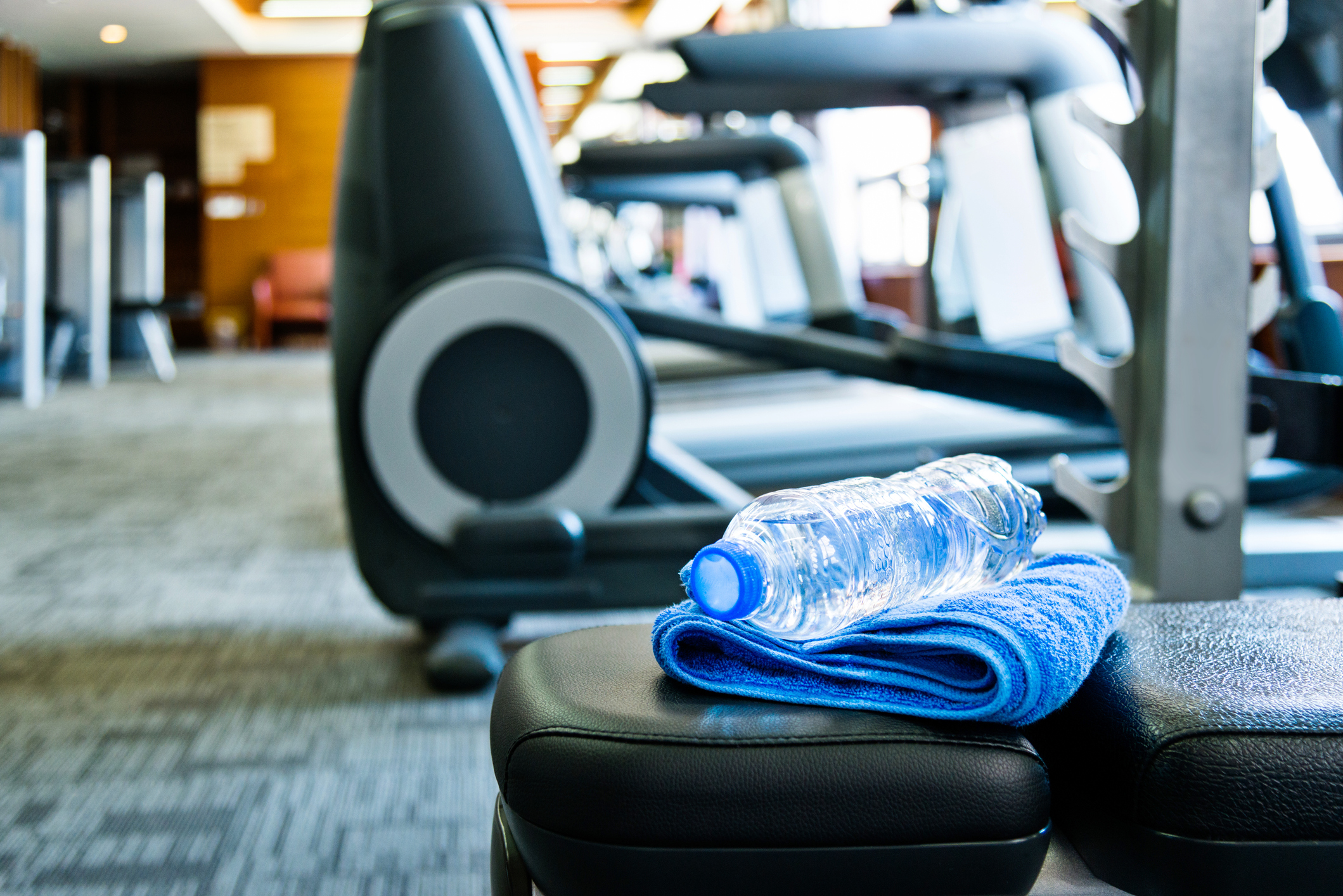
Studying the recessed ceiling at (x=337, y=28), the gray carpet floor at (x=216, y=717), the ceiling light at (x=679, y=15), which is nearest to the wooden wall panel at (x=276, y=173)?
the recessed ceiling at (x=337, y=28)

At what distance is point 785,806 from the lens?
479mm

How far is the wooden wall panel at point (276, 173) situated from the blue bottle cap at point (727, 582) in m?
9.88

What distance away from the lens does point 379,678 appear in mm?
1521

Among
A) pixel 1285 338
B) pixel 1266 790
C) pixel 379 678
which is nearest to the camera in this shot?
pixel 1266 790

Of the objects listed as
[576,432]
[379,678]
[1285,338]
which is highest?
[1285,338]

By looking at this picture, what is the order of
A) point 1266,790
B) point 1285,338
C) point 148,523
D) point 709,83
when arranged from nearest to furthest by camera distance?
1. point 1266,790
2. point 1285,338
3. point 709,83
4. point 148,523

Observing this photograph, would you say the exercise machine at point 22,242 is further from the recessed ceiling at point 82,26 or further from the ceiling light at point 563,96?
the ceiling light at point 563,96

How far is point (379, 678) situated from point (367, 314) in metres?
0.49

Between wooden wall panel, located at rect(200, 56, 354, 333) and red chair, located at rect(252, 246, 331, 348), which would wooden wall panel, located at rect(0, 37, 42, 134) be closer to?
red chair, located at rect(252, 246, 331, 348)

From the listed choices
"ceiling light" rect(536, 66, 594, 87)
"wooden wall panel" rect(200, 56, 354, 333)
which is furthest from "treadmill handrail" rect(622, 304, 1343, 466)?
"ceiling light" rect(536, 66, 594, 87)

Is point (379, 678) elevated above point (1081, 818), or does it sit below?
below

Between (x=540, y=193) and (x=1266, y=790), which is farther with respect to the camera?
(x=540, y=193)

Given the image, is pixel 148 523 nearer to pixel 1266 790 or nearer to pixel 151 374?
pixel 1266 790

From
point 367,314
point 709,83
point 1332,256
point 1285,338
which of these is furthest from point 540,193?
point 1332,256
